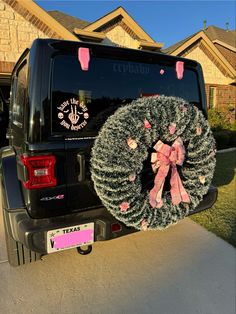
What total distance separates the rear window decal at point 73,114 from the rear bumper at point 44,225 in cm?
73

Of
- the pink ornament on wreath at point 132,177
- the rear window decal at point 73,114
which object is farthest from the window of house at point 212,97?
the pink ornament on wreath at point 132,177

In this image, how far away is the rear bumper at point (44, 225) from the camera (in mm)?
2010

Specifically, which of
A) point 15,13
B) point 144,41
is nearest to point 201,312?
point 15,13

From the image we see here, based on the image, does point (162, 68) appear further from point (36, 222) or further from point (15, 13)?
point (15, 13)

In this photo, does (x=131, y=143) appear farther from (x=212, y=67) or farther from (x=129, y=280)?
(x=212, y=67)

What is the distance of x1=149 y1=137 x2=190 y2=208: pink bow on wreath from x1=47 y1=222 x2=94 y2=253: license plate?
1.88 feet

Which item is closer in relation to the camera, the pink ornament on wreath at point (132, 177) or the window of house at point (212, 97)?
the pink ornament on wreath at point (132, 177)

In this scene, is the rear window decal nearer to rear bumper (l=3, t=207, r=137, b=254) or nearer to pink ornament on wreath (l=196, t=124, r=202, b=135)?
rear bumper (l=3, t=207, r=137, b=254)

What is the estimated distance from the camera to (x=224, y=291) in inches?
97.6

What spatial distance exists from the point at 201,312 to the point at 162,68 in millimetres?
2229

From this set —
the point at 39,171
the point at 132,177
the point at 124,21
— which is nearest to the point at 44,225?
the point at 39,171

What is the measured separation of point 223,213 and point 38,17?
7725mm

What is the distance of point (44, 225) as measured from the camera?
2064mm

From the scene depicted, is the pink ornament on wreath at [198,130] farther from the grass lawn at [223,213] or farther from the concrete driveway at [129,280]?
the grass lawn at [223,213]
